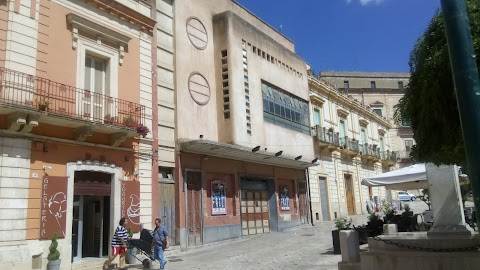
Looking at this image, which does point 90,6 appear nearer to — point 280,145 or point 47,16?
point 47,16

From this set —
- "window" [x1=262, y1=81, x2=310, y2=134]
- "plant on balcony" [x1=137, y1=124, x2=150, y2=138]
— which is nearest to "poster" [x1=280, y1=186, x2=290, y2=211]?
"window" [x1=262, y1=81, x2=310, y2=134]

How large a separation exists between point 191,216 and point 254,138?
5.26m

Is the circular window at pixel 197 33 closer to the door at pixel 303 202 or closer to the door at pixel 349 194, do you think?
the door at pixel 303 202

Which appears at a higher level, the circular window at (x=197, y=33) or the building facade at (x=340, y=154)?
the circular window at (x=197, y=33)

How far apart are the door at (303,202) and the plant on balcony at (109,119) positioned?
48.8 feet

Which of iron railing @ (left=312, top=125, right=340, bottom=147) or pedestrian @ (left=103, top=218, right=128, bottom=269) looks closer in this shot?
pedestrian @ (left=103, top=218, right=128, bottom=269)

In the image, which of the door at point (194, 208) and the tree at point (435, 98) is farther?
the door at point (194, 208)

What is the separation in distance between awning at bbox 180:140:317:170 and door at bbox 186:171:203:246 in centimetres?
106

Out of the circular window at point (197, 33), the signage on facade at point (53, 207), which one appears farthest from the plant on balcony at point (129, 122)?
the circular window at point (197, 33)

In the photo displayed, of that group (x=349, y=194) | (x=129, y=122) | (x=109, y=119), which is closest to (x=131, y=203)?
(x=129, y=122)

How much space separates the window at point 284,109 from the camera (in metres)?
22.6

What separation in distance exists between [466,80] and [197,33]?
1658cm

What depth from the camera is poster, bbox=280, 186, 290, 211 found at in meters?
23.8

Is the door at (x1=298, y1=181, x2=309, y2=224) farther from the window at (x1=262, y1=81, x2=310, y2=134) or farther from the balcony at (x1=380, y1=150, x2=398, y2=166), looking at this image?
Result: the balcony at (x1=380, y1=150, x2=398, y2=166)
